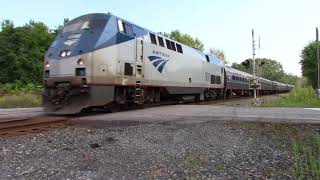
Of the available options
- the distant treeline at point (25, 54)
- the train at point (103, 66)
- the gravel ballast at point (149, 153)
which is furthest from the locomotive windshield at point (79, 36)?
the distant treeline at point (25, 54)

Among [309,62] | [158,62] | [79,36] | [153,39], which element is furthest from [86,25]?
[309,62]

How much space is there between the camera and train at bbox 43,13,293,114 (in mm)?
13125

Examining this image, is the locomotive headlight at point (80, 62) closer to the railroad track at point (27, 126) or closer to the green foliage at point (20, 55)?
the railroad track at point (27, 126)

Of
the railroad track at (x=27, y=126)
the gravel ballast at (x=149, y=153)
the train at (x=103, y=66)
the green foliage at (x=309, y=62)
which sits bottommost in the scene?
the gravel ballast at (x=149, y=153)

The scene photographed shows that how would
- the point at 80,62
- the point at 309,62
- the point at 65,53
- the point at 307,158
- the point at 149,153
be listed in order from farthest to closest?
the point at 309,62 → the point at 65,53 → the point at 80,62 → the point at 149,153 → the point at 307,158

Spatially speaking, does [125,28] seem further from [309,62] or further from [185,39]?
[185,39]

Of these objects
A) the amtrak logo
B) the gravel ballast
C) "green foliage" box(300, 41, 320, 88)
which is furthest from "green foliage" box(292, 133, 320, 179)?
"green foliage" box(300, 41, 320, 88)

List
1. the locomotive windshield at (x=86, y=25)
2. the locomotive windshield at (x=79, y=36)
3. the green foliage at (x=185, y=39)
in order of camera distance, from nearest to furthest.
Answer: the locomotive windshield at (x=79, y=36)
the locomotive windshield at (x=86, y=25)
the green foliage at (x=185, y=39)

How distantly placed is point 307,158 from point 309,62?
62167mm

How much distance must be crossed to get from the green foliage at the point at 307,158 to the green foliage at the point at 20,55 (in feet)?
160

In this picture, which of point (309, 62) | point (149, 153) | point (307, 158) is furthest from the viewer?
point (309, 62)

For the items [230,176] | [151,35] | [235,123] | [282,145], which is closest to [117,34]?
[151,35]

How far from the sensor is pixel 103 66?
1357 cm

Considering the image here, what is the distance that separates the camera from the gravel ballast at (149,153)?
5.61 m
